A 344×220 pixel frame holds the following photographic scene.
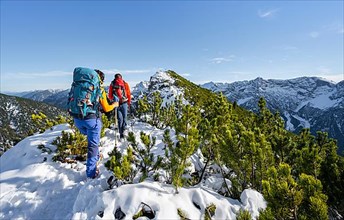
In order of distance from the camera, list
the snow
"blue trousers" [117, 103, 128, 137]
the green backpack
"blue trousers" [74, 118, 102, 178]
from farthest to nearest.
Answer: "blue trousers" [117, 103, 128, 137] → "blue trousers" [74, 118, 102, 178] → the green backpack → the snow

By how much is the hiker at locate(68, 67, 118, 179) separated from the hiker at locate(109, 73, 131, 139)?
283 cm

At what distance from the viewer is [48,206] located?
214 inches

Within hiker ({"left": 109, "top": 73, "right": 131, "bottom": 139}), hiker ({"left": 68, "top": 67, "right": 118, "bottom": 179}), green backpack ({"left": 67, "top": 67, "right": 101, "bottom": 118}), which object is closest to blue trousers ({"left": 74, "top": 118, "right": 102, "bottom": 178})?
hiker ({"left": 68, "top": 67, "right": 118, "bottom": 179})

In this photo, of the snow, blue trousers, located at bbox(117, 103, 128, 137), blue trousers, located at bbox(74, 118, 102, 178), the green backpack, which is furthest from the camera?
blue trousers, located at bbox(117, 103, 128, 137)

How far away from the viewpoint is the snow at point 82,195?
4422 millimetres

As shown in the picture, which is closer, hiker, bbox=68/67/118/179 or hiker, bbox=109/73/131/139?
hiker, bbox=68/67/118/179

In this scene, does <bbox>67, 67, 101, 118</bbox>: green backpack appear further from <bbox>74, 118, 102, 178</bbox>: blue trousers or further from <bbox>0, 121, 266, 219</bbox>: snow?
<bbox>0, 121, 266, 219</bbox>: snow

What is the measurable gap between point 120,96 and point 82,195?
15.3 ft

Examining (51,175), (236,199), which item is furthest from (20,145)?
(236,199)

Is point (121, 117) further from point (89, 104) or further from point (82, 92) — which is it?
point (82, 92)

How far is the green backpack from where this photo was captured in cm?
567

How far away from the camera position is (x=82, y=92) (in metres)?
5.69

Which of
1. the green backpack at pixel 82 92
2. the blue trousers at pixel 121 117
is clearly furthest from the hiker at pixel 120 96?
the green backpack at pixel 82 92

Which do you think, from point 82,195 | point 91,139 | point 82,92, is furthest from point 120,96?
point 82,195
